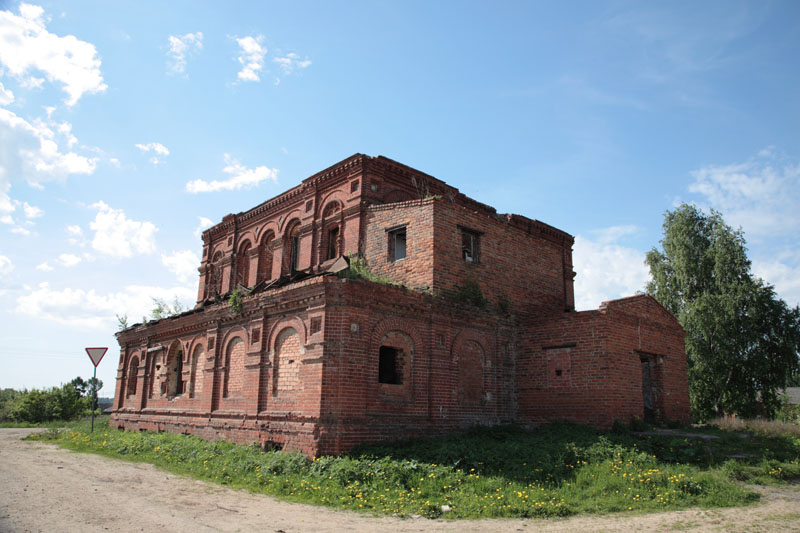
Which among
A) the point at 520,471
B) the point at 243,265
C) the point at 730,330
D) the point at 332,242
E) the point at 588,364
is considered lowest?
the point at 520,471

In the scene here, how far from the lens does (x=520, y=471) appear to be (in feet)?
33.9

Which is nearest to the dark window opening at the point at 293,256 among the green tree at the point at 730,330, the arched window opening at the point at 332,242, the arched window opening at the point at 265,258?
the arched window opening at the point at 265,258

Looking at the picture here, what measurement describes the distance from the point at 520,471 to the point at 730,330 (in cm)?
2203

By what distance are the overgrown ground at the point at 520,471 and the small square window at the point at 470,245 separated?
512 cm

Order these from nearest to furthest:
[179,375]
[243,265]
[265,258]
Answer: [179,375] → [265,258] → [243,265]

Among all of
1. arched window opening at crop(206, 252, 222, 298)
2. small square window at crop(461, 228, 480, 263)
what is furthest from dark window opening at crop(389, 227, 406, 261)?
arched window opening at crop(206, 252, 222, 298)

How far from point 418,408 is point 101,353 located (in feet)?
41.6

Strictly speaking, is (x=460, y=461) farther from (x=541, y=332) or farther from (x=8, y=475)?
(x=8, y=475)

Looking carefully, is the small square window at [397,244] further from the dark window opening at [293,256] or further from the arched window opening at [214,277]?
the arched window opening at [214,277]

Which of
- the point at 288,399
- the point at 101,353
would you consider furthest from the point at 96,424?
the point at 288,399

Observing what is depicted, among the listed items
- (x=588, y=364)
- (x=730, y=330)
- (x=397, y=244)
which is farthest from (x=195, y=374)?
(x=730, y=330)

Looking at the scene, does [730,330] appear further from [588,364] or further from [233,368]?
[233,368]

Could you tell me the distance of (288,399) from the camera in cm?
1323

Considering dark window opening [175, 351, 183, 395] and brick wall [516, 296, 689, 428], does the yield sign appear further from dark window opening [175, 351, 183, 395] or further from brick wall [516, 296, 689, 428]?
brick wall [516, 296, 689, 428]
